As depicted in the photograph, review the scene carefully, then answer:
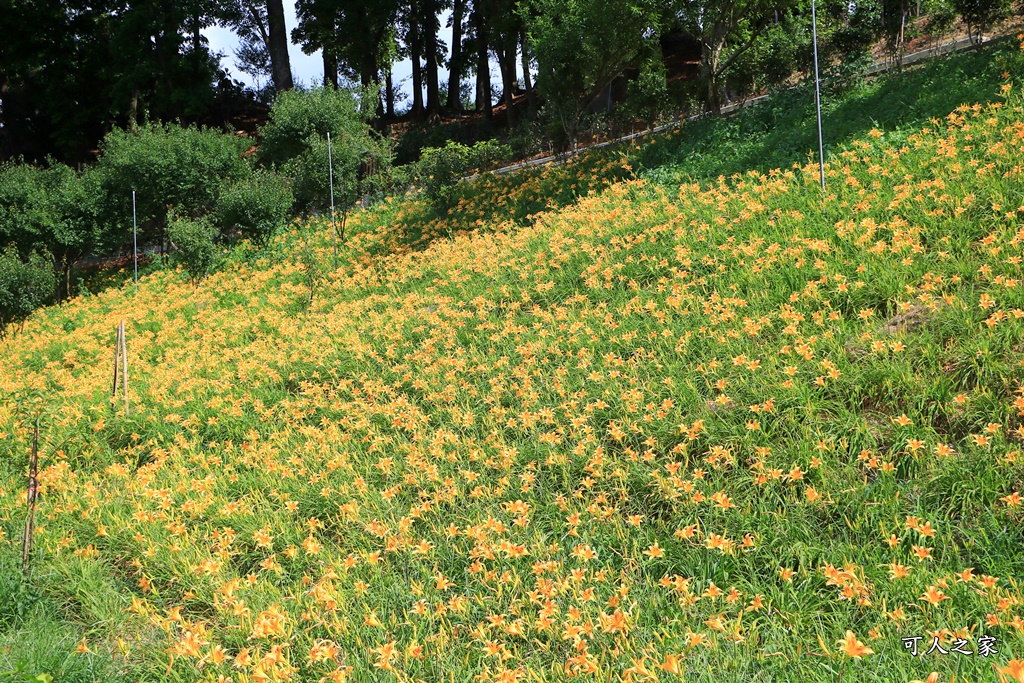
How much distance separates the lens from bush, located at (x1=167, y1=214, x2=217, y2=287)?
1142 centimetres

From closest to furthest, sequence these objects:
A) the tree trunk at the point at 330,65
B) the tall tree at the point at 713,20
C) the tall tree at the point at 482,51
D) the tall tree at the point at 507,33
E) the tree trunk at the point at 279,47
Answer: the tall tree at the point at 713,20
the tall tree at the point at 507,33
the tree trunk at the point at 279,47
the tall tree at the point at 482,51
the tree trunk at the point at 330,65

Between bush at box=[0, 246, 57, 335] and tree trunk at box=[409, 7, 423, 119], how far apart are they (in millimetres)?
15168

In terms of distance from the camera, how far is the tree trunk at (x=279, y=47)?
67.5 feet

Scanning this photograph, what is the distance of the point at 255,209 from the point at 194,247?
2.95 metres

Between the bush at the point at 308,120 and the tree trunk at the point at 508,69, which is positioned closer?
the bush at the point at 308,120

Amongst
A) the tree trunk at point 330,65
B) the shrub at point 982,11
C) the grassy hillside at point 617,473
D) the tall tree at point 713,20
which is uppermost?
the tree trunk at point 330,65

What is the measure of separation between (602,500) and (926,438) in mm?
1421

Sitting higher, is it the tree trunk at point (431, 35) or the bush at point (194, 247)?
the tree trunk at point (431, 35)

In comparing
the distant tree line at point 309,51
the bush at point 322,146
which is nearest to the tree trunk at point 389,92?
the distant tree line at point 309,51

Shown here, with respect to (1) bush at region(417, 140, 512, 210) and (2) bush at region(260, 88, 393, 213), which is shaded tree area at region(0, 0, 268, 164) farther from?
(1) bush at region(417, 140, 512, 210)

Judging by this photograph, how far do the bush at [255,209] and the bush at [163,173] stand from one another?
1407mm

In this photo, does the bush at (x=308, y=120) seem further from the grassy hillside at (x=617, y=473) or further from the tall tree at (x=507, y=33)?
the grassy hillside at (x=617, y=473)

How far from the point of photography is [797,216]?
17.6ft

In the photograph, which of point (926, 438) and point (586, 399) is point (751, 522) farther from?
point (586, 399)
